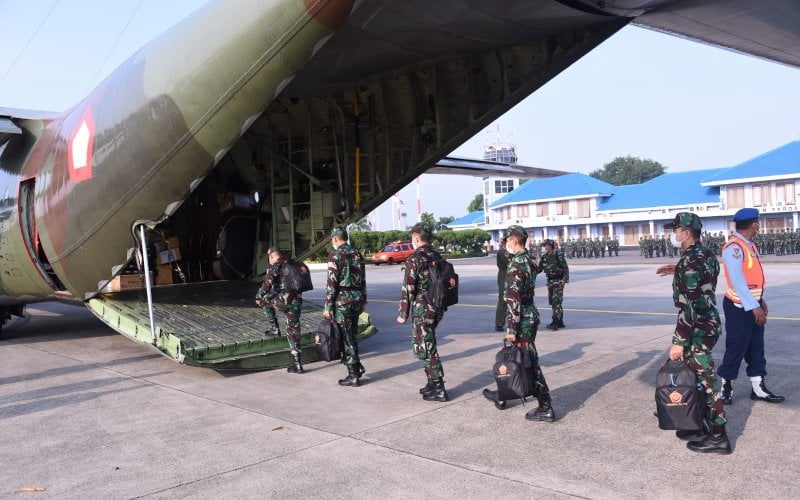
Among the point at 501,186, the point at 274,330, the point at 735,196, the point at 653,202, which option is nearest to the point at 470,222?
the point at 501,186

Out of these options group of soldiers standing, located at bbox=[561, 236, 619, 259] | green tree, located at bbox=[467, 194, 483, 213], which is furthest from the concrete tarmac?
→ green tree, located at bbox=[467, 194, 483, 213]

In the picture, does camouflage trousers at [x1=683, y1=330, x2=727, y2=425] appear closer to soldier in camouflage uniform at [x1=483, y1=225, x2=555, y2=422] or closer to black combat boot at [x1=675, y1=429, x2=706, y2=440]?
black combat boot at [x1=675, y1=429, x2=706, y2=440]

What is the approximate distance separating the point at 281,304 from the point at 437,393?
2603 millimetres

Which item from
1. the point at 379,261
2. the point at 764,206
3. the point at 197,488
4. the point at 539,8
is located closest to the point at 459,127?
the point at 539,8

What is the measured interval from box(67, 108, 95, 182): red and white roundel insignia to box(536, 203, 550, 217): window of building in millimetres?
57353

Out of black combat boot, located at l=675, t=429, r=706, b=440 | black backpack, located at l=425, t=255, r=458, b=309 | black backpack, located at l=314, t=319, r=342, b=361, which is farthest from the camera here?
black backpack, located at l=314, t=319, r=342, b=361

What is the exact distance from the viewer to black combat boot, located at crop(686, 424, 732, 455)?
14.7ft

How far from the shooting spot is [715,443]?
4516mm

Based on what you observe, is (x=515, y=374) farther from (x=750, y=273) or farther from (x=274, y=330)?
(x=274, y=330)

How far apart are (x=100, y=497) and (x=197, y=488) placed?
64 cm

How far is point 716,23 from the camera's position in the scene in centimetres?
526

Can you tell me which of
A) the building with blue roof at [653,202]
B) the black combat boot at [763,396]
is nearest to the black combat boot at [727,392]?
the black combat boot at [763,396]

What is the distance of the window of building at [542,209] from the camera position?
62.4 m

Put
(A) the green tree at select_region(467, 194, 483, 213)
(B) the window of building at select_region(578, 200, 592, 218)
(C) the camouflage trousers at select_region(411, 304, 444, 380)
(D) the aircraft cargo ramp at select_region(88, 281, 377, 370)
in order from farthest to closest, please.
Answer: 1. (A) the green tree at select_region(467, 194, 483, 213)
2. (B) the window of building at select_region(578, 200, 592, 218)
3. (D) the aircraft cargo ramp at select_region(88, 281, 377, 370)
4. (C) the camouflage trousers at select_region(411, 304, 444, 380)
